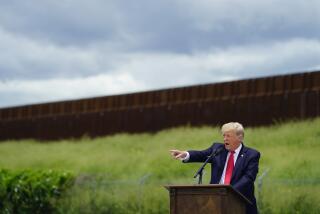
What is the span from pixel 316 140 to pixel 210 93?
311 inches

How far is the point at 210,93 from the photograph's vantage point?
34.3 meters

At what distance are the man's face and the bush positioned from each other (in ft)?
47.9

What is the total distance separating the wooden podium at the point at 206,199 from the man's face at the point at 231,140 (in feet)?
2.19

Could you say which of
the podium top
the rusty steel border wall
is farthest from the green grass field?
the podium top

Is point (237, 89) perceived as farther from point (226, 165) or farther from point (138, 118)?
point (226, 165)

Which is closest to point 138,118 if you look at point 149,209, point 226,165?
point 149,209

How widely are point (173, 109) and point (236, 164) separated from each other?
26.1m

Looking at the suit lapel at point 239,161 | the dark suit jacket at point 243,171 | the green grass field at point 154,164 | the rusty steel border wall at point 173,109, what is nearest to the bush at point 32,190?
the green grass field at point 154,164

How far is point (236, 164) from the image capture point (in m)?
9.65

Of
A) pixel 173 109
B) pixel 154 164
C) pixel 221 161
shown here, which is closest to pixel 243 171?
pixel 221 161

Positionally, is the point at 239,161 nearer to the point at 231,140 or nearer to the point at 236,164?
the point at 236,164

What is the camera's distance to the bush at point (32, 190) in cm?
2359

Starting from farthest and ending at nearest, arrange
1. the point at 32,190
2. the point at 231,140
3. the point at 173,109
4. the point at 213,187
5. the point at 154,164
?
the point at 173,109 < the point at 154,164 < the point at 32,190 < the point at 231,140 < the point at 213,187

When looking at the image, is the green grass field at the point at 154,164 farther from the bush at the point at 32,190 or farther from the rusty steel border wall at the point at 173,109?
the rusty steel border wall at the point at 173,109
